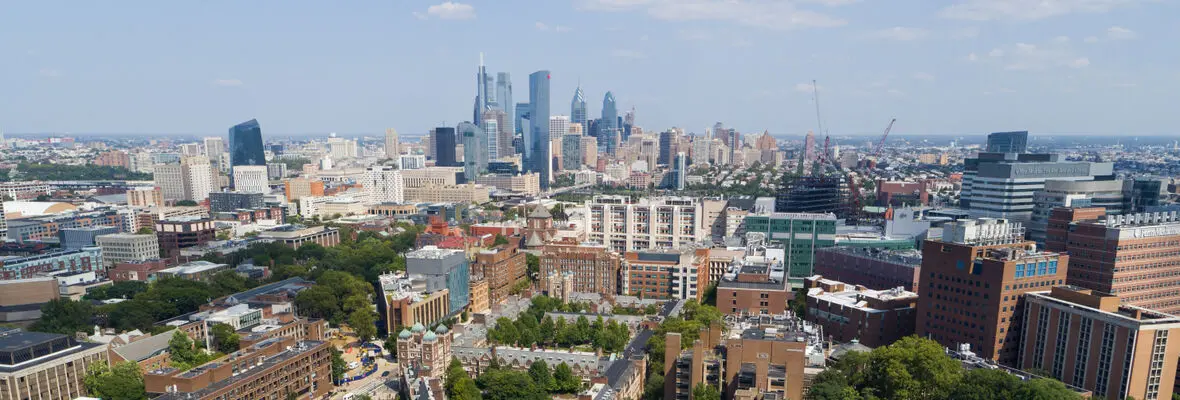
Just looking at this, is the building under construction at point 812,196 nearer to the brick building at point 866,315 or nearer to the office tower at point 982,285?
the brick building at point 866,315

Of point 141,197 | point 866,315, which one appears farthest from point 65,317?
point 141,197

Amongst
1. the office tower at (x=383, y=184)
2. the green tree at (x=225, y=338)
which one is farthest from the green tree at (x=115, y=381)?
the office tower at (x=383, y=184)

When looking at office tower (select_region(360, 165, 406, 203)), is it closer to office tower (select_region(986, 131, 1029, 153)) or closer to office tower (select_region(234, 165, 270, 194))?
office tower (select_region(234, 165, 270, 194))

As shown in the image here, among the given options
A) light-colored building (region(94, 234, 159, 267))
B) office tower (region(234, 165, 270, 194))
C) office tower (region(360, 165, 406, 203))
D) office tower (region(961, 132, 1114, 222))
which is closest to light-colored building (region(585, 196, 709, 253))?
office tower (region(961, 132, 1114, 222))

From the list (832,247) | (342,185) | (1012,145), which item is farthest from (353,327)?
(1012,145)

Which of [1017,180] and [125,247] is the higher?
[1017,180]

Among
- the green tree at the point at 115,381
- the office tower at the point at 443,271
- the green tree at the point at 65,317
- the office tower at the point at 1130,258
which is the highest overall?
the office tower at the point at 1130,258

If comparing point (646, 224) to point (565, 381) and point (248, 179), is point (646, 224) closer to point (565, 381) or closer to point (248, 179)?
point (565, 381)
